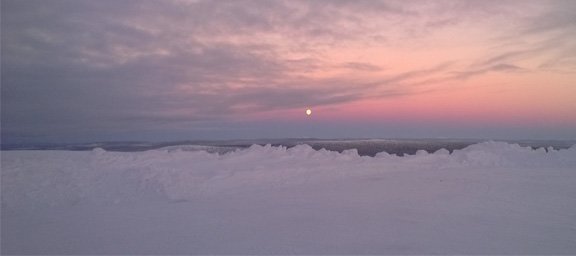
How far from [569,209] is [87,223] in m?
12.3

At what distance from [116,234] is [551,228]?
954 centimetres

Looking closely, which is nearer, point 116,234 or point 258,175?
point 116,234

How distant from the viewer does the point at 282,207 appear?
11.4m

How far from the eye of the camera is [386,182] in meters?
15.3

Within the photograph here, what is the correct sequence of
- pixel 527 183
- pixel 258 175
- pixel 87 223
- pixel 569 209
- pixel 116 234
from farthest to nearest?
1. pixel 258 175
2. pixel 527 183
3. pixel 569 209
4. pixel 87 223
5. pixel 116 234

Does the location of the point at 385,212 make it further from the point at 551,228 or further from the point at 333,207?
the point at 551,228

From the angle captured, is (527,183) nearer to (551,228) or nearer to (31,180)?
(551,228)

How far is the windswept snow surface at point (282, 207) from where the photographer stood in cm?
802

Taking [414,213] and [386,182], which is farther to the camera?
[386,182]

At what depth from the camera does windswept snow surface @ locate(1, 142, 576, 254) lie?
A: 802 centimetres

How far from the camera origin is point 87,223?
9.98 metres

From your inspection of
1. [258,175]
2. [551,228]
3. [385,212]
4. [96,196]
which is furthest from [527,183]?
[96,196]

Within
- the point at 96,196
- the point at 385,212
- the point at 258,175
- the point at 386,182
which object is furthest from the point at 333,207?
the point at 96,196

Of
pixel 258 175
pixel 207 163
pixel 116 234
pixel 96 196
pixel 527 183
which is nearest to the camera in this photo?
pixel 116 234
